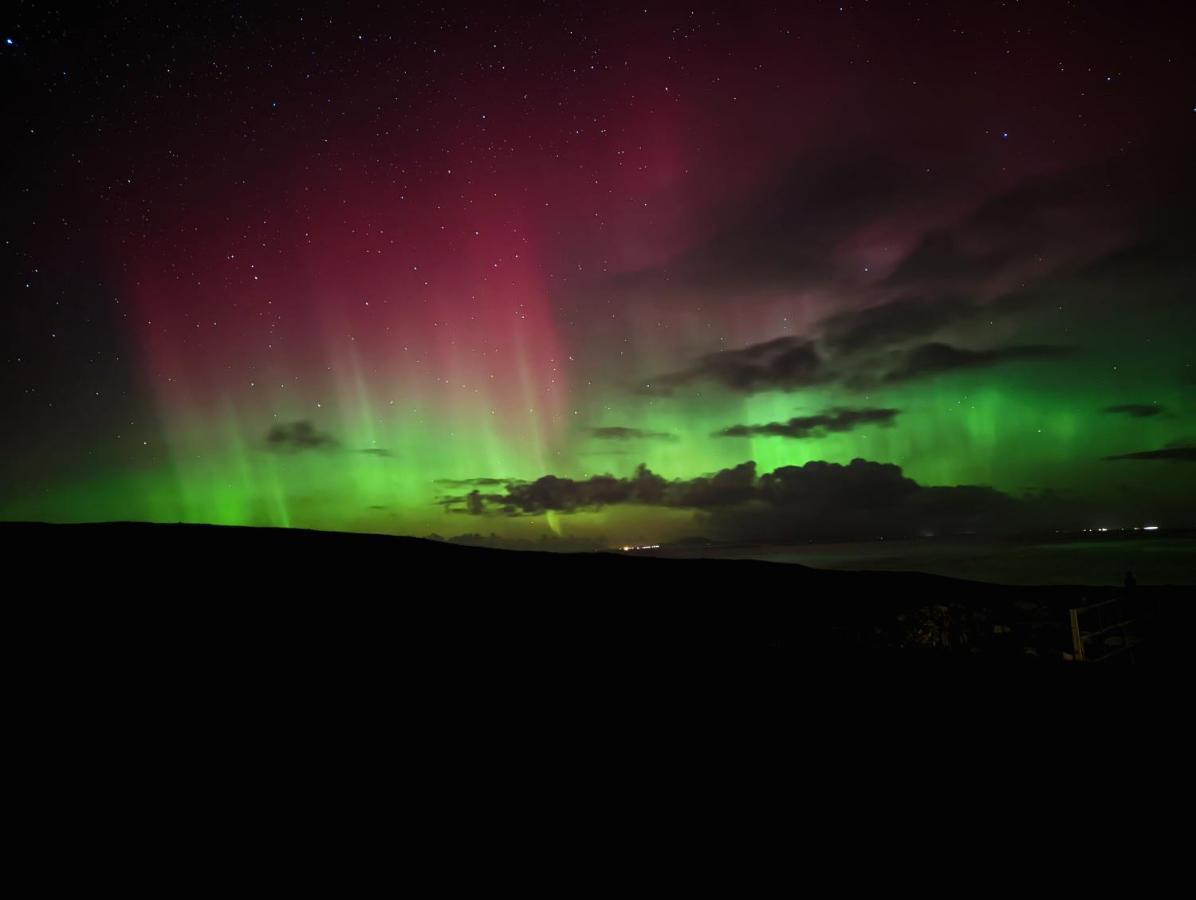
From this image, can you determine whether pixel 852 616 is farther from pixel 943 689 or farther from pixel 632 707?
pixel 632 707

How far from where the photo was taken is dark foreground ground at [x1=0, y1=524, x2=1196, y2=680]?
39.2 ft

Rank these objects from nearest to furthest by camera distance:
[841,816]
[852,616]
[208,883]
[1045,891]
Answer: [1045,891] → [208,883] → [841,816] → [852,616]

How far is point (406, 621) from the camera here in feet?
49.5

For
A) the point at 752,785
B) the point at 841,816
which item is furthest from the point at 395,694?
the point at 841,816

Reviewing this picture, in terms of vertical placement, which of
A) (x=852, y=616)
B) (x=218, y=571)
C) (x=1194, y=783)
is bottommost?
(x=852, y=616)

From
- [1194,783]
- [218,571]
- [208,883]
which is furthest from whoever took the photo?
[218,571]

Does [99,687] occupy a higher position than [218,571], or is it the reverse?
[218,571]

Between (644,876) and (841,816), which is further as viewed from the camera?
(841,816)

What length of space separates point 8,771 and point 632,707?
7624 mm

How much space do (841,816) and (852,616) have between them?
835 inches

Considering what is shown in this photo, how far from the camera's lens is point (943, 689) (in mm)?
10641

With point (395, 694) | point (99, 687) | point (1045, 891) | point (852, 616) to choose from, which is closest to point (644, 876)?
point (1045, 891)

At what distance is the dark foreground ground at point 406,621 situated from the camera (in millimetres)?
11961

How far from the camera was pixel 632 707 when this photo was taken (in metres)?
9.90
